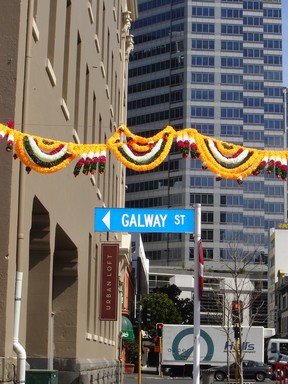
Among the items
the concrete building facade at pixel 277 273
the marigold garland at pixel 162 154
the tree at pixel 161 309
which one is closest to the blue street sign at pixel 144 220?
the marigold garland at pixel 162 154

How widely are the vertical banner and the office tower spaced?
109 meters

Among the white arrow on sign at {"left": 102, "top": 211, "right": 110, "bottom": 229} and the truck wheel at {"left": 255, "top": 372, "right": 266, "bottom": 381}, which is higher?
the white arrow on sign at {"left": 102, "top": 211, "right": 110, "bottom": 229}

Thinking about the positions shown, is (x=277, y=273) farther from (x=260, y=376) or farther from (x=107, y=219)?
(x=107, y=219)

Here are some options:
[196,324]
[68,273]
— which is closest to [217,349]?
[68,273]

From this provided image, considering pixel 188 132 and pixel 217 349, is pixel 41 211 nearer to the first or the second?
pixel 188 132

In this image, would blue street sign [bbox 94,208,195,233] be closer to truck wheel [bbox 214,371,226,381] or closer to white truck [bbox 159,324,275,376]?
truck wheel [bbox 214,371,226,381]

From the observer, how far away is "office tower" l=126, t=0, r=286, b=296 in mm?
138375

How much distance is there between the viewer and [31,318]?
15.7m

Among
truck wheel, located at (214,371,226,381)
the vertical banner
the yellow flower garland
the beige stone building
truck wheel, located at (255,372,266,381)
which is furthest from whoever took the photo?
truck wheel, located at (255,372,266,381)

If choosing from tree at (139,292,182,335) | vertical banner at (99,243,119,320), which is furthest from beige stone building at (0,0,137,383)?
tree at (139,292,182,335)

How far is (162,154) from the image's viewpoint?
12656 millimetres

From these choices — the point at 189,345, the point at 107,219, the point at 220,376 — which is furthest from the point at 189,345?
the point at 107,219

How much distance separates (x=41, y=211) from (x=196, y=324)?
4.81m

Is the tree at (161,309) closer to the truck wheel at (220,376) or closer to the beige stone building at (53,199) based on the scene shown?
the truck wheel at (220,376)
